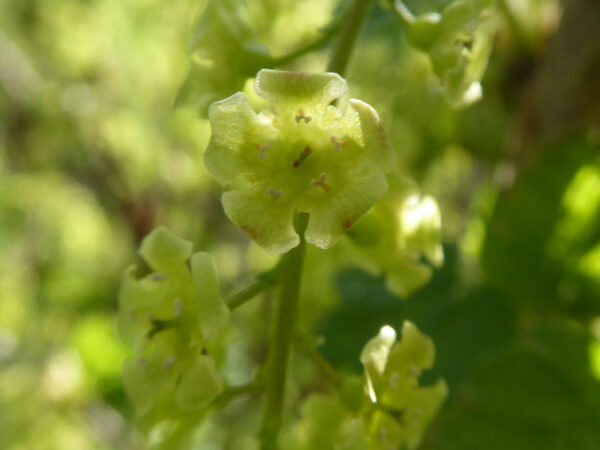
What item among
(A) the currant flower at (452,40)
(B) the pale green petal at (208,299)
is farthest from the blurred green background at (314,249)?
(B) the pale green petal at (208,299)

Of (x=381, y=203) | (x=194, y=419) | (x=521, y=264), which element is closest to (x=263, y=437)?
(x=194, y=419)

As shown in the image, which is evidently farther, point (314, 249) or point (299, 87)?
point (314, 249)

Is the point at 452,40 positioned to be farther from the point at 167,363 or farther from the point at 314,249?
the point at 314,249

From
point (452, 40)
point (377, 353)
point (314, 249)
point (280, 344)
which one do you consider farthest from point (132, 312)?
point (314, 249)

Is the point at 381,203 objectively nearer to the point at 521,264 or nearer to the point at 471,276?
the point at 521,264

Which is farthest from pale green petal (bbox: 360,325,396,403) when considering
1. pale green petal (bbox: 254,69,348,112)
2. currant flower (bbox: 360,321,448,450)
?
pale green petal (bbox: 254,69,348,112)

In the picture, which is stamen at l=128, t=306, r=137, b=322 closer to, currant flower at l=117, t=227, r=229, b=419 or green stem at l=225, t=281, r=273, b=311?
currant flower at l=117, t=227, r=229, b=419
